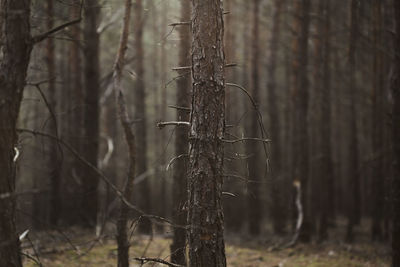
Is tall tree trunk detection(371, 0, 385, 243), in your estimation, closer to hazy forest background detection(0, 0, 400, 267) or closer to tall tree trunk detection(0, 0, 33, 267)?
hazy forest background detection(0, 0, 400, 267)

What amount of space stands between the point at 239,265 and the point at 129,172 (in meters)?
3.65

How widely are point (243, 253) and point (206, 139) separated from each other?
23.8ft

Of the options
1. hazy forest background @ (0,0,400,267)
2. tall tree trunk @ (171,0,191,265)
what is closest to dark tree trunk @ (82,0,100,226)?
hazy forest background @ (0,0,400,267)

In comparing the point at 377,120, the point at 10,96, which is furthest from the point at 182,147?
the point at 377,120

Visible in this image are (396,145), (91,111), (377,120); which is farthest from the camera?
(377,120)

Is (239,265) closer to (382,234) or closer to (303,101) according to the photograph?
(303,101)

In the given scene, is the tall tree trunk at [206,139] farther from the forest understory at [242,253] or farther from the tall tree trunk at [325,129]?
the tall tree trunk at [325,129]

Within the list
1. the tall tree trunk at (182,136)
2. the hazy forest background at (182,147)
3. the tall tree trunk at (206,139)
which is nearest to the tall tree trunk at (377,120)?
the hazy forest background at (182,147)

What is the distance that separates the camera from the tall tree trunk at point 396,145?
8.03 meters

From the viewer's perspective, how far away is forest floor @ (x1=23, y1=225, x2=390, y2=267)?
9656 millimetres

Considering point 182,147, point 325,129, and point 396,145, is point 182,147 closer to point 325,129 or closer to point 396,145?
point 396,145

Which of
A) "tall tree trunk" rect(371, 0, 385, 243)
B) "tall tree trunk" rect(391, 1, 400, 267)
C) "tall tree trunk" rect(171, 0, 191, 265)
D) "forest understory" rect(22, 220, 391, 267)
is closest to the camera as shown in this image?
"tall tree trunk" rect(391, 1, 400, 267)

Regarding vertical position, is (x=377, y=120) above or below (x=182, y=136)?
above

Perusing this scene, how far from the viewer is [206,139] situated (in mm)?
5156
